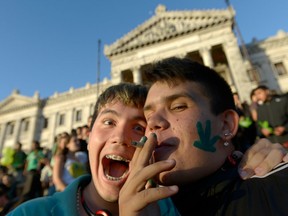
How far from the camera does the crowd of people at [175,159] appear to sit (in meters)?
→ 1.26

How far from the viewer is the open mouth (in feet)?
7.71

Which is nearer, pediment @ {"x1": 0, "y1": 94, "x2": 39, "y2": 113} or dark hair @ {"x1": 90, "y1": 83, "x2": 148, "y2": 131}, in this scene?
dark hair @ {"x1": 90, "y1": 83, "x2": 148, "y2": 131}

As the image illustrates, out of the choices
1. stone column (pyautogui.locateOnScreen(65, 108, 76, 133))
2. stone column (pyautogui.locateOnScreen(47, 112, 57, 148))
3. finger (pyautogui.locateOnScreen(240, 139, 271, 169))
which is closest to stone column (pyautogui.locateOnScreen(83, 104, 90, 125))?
stone column (pyautogui.locateOnScreen(65, 108, 76, 133))

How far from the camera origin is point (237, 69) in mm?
25109

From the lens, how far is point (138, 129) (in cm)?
242

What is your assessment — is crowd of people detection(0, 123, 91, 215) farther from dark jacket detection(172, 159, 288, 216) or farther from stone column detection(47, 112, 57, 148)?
Answer: stone column detection(47, 112, 57, 148)

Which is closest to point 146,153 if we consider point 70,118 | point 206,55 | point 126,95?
point 126,95

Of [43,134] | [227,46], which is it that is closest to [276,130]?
[227,46]

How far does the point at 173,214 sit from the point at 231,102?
1.14m

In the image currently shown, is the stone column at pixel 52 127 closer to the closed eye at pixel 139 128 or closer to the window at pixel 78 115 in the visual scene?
the window at pixel 78 115

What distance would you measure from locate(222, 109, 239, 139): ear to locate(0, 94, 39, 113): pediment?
43.5 metres

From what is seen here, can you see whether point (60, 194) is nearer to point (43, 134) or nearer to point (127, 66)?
point (127, 66)

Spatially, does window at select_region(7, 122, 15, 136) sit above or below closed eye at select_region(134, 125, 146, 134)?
above

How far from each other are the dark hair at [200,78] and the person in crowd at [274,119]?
413 cm
